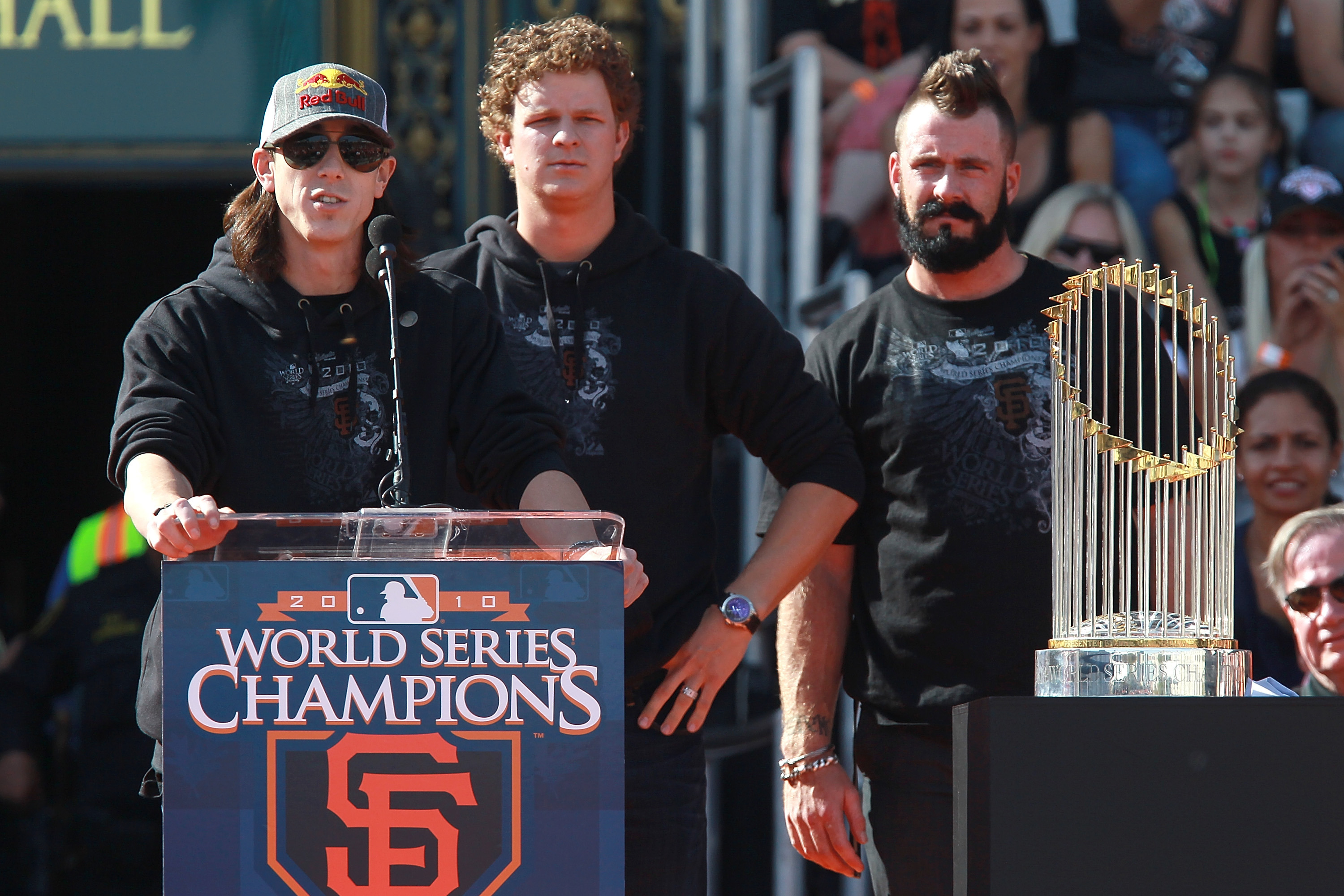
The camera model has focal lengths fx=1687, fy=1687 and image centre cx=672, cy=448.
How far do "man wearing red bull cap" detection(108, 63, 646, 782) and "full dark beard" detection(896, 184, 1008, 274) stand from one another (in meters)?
0.83

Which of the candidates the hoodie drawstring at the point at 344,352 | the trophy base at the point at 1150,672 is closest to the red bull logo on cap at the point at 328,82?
the hoodie drawstring at the point at 344,352

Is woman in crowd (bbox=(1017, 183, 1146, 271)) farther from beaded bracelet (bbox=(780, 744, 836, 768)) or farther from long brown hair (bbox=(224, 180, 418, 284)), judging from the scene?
long brown hair (bbox=(224, 180, 418, 284))

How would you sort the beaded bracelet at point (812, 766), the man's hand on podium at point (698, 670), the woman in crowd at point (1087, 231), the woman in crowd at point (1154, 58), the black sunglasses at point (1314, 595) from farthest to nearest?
the woman in crowd at point (1154, 58) < the woman in crowd at point (1087, 231) < the beaded bracelet at point (812, 766) < the black sunglasses at point (1314, 595) < the man's hand on podium at point (698, 670)

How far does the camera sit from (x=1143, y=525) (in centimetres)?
199

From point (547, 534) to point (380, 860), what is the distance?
1.17 ft

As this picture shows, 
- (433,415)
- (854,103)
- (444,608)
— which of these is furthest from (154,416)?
→ (854,103)

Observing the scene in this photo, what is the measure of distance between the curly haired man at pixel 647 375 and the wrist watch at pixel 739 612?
12 mm

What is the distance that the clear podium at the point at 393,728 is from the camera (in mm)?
1636

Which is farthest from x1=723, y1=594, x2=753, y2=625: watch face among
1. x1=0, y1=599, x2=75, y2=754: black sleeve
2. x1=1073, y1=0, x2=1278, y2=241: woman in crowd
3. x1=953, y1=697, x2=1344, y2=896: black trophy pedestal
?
x1=0, y1=599, x2=75, y2=754: black sleeve

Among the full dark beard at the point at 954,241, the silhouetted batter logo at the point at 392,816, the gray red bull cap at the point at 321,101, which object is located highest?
the gray red bull cap at the point at 321,101

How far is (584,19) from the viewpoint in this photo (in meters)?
2.79

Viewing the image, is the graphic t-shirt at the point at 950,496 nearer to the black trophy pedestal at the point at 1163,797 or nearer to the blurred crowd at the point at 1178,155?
the black trophy pedestal at the point at 1163,797

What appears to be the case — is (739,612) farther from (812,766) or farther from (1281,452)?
(1281,452)

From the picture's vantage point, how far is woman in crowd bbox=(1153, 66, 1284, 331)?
14.2 ft
